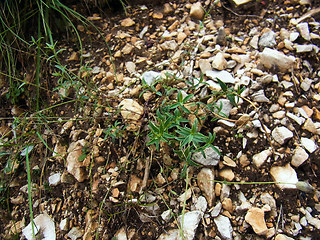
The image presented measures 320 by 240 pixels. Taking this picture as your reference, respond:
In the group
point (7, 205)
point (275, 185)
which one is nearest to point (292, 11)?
point (275, 185)

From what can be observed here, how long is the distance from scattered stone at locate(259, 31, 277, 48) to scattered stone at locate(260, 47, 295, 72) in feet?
0.32

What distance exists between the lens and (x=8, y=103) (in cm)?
188

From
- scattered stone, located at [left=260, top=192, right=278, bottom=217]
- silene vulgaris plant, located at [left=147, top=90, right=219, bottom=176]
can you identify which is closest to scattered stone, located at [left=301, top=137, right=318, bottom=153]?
scattered stone, located at [left=260, top=192, right=278, bottom=217]

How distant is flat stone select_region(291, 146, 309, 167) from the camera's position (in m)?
1.33

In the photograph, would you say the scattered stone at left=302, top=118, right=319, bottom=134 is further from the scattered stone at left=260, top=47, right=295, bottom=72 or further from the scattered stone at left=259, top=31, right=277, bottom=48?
the scattered stone at left=259, top=31, right=277, bottom=48

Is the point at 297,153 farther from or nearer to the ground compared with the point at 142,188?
farther from the ground

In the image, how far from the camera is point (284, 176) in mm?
1312

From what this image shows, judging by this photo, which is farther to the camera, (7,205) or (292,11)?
(292,11)

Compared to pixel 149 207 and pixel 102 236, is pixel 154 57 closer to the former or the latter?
pixel 149 207

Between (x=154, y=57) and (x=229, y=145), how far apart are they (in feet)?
2.53

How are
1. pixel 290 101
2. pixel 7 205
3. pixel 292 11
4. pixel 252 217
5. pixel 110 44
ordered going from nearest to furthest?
pixel 252 217, pixel 290 101, pixel 7 205, pixel 292 11, pixel 110 44

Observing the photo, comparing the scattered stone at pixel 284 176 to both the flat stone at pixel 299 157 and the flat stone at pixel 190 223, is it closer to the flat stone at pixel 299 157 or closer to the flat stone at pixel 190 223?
the flat stone at pixel 299 157

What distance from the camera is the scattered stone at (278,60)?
1510 millimetres

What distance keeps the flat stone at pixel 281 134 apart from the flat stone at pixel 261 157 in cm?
8
